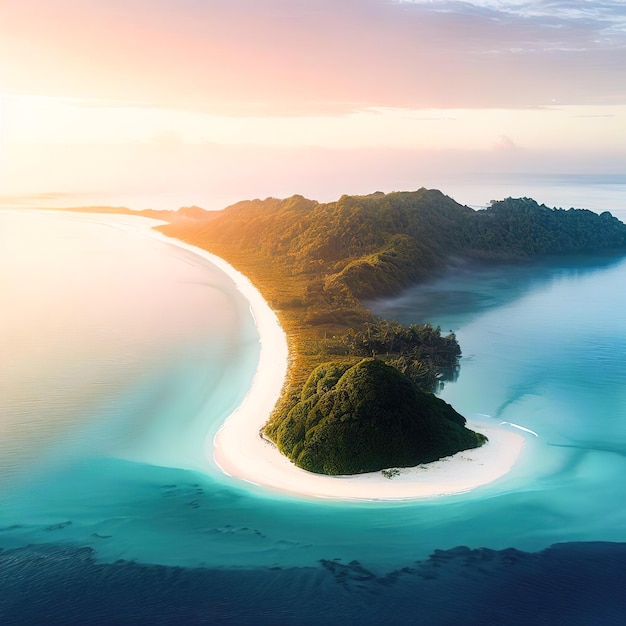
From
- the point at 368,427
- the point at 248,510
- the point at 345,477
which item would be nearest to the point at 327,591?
the point at 248,510

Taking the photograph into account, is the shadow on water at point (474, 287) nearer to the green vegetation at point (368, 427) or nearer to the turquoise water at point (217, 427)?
the turquoise water at point (217, 427)

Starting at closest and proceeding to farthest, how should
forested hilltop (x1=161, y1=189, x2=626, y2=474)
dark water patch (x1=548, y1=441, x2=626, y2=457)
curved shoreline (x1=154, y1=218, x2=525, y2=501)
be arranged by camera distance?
1. curved shoreline (x1=154, y1=218, x2=525, y2=501)
2. forested hilltop (x1=161, y1=189, x2=626, y2=474)
3. dark water patch (x1=548, y1=441, x2=626, y2=457)

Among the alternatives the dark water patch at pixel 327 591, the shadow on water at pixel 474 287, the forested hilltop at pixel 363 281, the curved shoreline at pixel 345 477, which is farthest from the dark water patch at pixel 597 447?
the shadow on water at pixel 474 287

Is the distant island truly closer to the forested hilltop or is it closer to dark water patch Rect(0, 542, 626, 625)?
the forested hilltop

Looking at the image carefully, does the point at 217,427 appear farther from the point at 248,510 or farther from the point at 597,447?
the point at 597,447

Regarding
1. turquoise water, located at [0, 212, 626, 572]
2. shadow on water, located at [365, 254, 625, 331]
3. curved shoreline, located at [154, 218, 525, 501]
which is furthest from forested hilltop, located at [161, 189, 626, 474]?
turquoise water, located at [0, 212, 626, 572]
